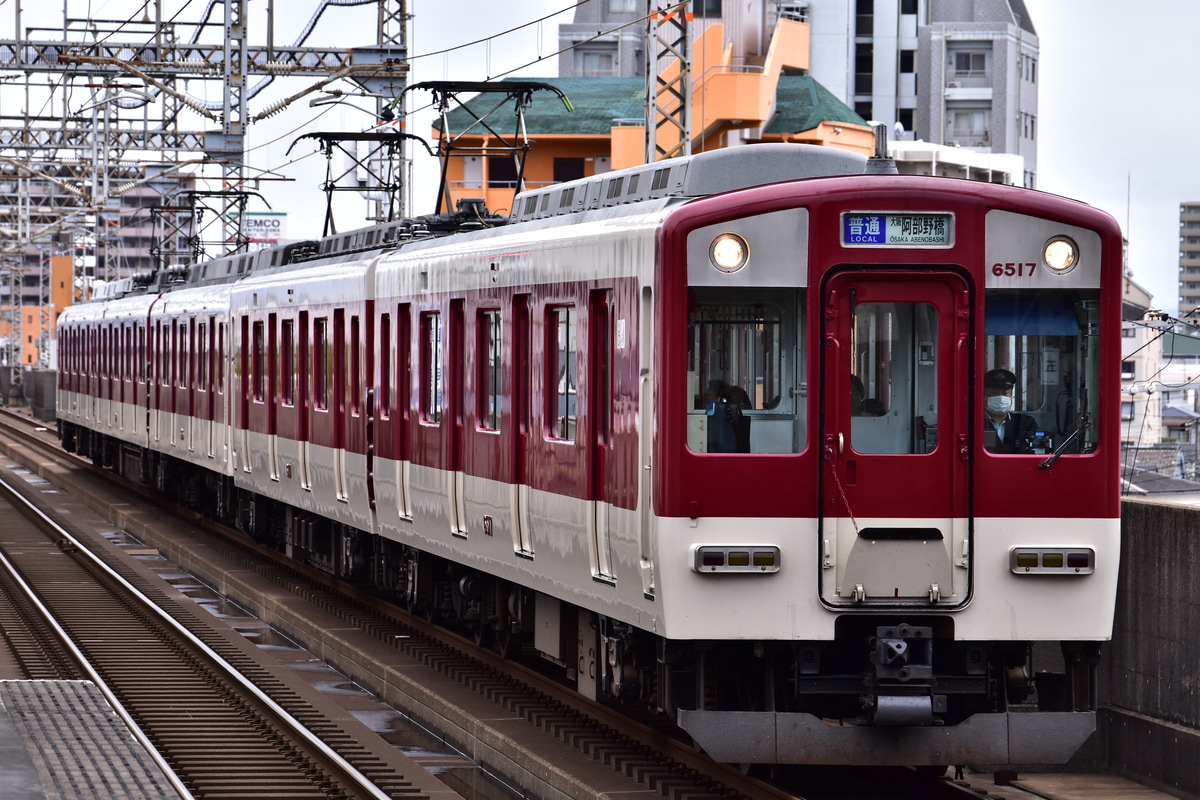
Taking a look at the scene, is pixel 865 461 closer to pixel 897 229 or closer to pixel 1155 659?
pixel 897 229

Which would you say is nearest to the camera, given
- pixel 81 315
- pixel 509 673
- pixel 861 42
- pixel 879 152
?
pixel 879 152

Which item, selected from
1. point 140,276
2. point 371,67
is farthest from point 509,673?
point 140,276

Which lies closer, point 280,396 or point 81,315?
point 280,396

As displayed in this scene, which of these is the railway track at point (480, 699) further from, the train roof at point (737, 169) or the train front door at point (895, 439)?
the train roof at point (737, 169)

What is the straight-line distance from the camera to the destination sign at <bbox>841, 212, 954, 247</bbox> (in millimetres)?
8023

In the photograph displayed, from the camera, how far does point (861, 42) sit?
64.6m

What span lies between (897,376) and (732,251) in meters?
0.86

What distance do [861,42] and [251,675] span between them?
55018 mm

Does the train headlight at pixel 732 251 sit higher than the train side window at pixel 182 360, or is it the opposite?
the train headlight at pixel 732 251

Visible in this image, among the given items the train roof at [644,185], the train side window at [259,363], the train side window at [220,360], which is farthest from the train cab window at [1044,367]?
the train side window at [220,360]

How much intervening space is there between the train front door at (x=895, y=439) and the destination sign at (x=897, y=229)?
5.3 inches

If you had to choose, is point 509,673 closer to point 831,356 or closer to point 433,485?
point 433,485

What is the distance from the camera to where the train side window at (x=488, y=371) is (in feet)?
35.7

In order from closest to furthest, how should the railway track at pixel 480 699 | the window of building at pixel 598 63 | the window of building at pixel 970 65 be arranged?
the railway track at pixel 480 699
the window of building at pixel 970 65
the window of building at pixel 598 63
